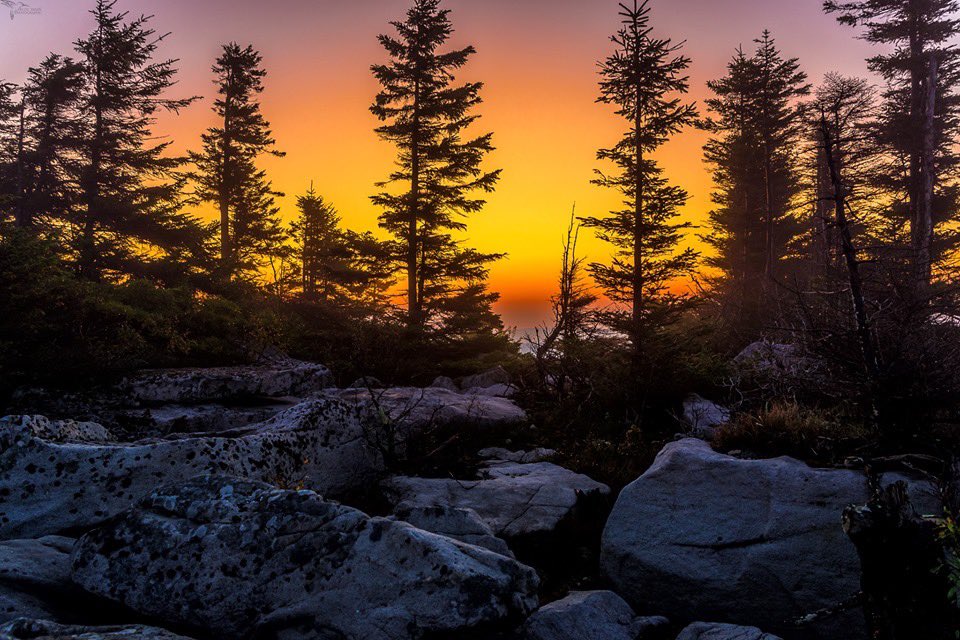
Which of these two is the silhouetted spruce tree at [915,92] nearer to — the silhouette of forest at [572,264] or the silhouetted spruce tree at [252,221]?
the silhouette of forest at [572,264]

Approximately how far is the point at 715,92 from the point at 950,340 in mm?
32776

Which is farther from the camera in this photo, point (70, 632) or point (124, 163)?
point (124, 163)

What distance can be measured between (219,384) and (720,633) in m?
8.37

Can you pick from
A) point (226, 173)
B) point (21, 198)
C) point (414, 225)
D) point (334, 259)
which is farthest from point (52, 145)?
point (414, 225)

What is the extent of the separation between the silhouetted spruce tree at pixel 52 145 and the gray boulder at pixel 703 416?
2794 cm

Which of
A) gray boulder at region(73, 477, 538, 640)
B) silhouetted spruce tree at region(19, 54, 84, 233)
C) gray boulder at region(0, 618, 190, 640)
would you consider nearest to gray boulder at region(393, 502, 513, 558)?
gray boulder at region(73, 477, 538, 640)

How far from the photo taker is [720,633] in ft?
13.8

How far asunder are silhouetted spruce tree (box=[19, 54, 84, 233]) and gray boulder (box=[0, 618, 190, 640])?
2821 centimetres

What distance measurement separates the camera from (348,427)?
22.4 feet

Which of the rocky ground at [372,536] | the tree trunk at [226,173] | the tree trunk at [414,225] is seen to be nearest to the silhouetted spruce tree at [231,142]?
the tree trunk at [226,173]

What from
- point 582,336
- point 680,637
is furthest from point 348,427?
point 582,336

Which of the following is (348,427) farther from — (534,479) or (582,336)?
(582,336)

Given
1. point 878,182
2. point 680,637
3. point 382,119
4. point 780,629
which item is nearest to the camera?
point 680,637

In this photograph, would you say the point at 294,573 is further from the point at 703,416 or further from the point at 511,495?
the point at 703,416
